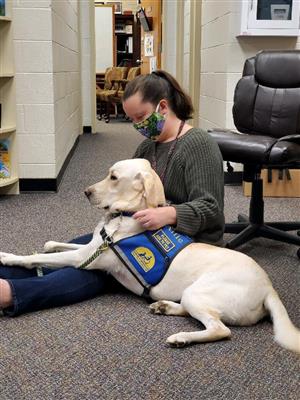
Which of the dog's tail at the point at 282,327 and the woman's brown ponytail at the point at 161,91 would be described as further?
the woman's brown ponytail at the point at 161,91

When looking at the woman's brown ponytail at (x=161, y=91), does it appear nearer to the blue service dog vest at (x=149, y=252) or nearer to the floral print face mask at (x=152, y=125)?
the floral print face mask at (x=152, y=125)

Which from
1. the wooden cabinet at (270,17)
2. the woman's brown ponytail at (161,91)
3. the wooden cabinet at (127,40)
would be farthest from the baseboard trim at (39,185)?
the wooden cabinet at (127,40)

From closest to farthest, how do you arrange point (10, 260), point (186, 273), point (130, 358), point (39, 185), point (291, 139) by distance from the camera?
1. point (130, 358)
2. point (186, 273)
3. point (10, 260)
4. point (291, 139)
5. point (39, 185)

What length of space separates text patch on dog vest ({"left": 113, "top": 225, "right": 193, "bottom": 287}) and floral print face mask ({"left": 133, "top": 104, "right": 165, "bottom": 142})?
39cm

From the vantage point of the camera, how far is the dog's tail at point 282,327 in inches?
61.4

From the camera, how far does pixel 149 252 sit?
1.79 metres

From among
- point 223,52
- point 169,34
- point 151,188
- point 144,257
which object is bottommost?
point 144,257

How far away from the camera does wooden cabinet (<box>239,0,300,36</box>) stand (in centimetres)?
382

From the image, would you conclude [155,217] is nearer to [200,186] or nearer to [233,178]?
[200,186]

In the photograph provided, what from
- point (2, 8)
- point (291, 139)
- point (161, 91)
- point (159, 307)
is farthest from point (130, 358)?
point (2, 8)

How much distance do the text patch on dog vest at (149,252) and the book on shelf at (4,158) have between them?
2118 millimetres

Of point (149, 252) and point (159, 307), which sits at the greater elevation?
point (149, 252)

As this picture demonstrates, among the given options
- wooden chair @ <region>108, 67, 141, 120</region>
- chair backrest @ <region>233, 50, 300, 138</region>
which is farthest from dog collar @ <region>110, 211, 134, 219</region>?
wooden chair @ <region>108, 67, 141, 120</region>

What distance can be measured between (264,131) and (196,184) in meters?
1.36
